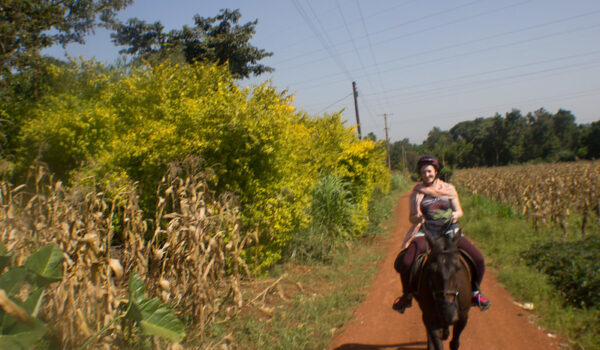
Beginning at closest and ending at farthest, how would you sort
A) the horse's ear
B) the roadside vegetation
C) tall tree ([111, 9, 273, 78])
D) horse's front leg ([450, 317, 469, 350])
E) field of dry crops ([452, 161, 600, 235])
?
the horse's ear, horse's front leg ([450, 317, 469, 350]), the roadside vegetation, field of dry crops ([452, 161, 600, 235]), tall tree ([111, 9, 273, 78])

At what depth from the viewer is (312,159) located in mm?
12180

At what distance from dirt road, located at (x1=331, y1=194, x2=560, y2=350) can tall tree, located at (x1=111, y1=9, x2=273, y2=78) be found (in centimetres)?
1768

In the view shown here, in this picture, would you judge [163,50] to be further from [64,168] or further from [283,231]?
[283,231]

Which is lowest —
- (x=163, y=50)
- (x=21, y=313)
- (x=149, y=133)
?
(x=21, y=313)

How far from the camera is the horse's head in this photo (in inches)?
162

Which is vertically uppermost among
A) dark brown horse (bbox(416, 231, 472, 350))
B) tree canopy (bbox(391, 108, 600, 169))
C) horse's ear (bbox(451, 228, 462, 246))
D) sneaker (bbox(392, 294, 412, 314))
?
tree canopy (bbox(391, 108, 600, 169))

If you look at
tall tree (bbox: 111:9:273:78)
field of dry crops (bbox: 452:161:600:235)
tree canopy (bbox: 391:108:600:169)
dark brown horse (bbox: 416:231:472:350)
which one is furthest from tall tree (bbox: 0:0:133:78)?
tree canopy (bbox: 391:108:600:169)

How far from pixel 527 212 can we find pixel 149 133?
41.3 ft

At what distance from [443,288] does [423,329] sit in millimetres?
2247

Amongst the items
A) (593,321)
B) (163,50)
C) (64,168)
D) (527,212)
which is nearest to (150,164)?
(64,168)

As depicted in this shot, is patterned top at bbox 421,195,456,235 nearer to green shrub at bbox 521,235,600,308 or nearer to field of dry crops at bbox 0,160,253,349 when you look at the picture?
field of dry crops at bbox 0,160,253,349

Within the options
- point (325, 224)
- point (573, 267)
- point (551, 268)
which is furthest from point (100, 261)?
point (325, 224)

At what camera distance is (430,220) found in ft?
16.4

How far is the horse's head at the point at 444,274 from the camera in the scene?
13.5ft
